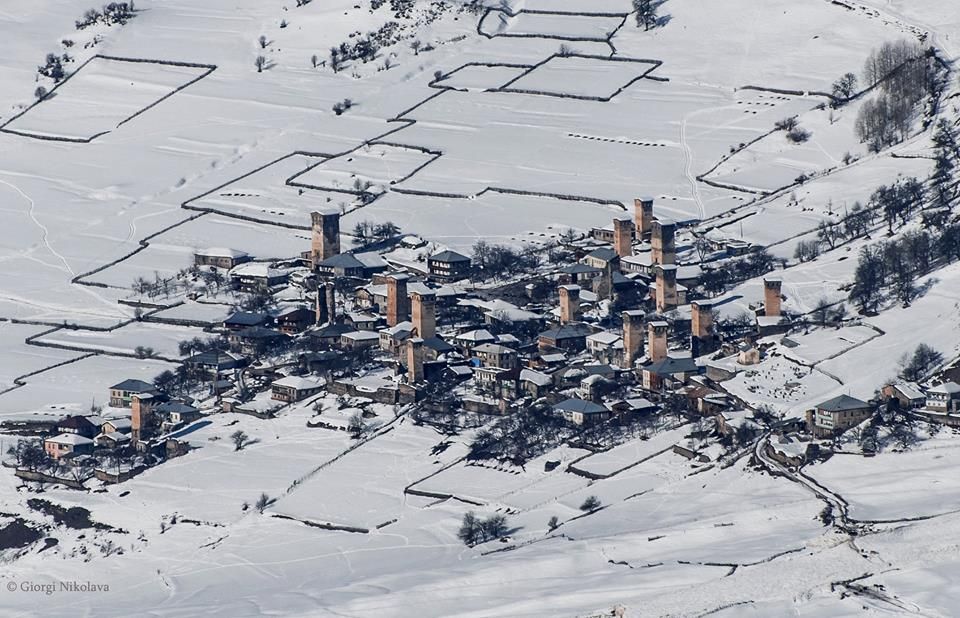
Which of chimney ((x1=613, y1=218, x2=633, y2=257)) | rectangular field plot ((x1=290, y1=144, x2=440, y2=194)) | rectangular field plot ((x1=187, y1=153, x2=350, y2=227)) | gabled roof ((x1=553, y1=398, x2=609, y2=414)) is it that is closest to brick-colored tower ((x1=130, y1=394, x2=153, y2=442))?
gabled roof ((x1=553, y1=398, x2=609, y2=414))

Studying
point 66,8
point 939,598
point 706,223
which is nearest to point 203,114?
point 66,8

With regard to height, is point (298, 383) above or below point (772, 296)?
below

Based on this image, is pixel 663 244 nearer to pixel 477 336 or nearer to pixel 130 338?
pixel 477 336

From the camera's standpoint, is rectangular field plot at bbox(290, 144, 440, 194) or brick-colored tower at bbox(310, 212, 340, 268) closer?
brick-colored tower at bbox(310, 212, 340, 268)

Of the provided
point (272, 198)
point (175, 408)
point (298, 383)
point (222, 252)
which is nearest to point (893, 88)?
point (272, 198)

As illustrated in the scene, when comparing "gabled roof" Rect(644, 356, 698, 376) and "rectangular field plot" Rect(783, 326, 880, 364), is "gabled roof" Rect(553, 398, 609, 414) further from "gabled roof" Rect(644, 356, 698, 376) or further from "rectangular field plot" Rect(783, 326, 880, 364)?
"rectangular field plot" Rect(783, 326, 880, 364)

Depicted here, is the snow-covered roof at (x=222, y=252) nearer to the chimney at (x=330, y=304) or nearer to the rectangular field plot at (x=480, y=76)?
the chimney at (x=330, y=304)
